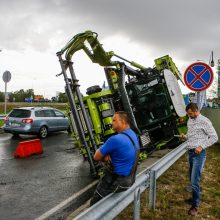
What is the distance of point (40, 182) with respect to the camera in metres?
7.42

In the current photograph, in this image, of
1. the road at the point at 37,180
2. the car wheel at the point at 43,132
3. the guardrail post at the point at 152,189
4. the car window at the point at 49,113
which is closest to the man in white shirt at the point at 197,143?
the guardrail post at the point at 152,189

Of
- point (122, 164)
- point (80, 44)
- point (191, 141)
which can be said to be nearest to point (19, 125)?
point (80, 44)

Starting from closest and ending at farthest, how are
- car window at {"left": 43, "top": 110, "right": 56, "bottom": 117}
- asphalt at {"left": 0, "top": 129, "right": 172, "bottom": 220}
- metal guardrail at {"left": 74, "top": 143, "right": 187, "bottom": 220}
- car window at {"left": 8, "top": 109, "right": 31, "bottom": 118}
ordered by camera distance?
metal guardrail at {"left": 74, "top": 143, "right": 187, "bottom": 220}, asphalt at {"left": 0, "top": 129, "right": 172, "bottom": 220}, car window at {"left": 8, "top": 109, "right": 31, "bottom": 118}, car window at {"left": 43, "top": 110, "right": 56, "bottom": 117}

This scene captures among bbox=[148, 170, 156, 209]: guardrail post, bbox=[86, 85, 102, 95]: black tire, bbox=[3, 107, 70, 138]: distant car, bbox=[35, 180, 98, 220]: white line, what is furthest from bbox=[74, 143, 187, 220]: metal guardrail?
bbox=[3, 107, 70, 138]: distant car

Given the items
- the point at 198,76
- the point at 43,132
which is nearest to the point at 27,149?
the point at 43,132

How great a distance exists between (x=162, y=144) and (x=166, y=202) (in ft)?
15.0

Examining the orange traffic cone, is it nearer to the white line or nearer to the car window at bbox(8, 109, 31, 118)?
the white line

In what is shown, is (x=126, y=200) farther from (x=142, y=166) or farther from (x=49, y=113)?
(x=49, y=113)

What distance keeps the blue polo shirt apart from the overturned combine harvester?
381cm

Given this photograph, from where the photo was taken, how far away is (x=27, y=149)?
10.8 meters

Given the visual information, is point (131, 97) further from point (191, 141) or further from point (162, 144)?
point (191, 141)

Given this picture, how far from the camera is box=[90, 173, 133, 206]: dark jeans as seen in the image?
3.76 m

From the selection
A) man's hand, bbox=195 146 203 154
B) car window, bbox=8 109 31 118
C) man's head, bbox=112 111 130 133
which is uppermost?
car window, bbox=8 109 31 118

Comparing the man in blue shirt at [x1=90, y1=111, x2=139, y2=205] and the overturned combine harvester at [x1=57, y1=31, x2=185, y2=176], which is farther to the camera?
the overturned combine harvester at [x1=57, y1=31, x2=185, y2=176]
